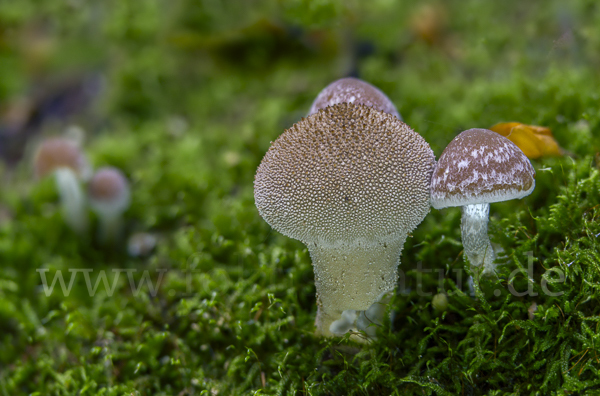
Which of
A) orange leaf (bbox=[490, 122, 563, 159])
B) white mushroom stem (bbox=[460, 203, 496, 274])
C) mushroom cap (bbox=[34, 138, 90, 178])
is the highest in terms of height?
orange leaf (bbox=[490, 122, 563, 159])

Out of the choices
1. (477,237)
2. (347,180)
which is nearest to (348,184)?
(347,180)

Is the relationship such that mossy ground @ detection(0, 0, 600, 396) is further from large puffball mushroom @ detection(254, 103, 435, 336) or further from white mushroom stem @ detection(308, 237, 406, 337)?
large puffball mushroom @ detection(254, 103, 435, 336)

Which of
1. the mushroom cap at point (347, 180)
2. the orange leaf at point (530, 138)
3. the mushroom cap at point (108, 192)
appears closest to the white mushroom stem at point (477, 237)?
the mushroom cap at point (347, 180)

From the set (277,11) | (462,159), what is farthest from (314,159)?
(277,11)

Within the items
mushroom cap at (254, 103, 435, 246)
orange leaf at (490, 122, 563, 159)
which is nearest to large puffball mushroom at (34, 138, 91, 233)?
mushroom cap at (254, 103, 435, 246)

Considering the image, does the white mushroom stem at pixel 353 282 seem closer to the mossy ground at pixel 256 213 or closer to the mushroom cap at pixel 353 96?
the mossy ground at pixel 256 213

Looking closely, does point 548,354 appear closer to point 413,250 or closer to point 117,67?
point 413,250
